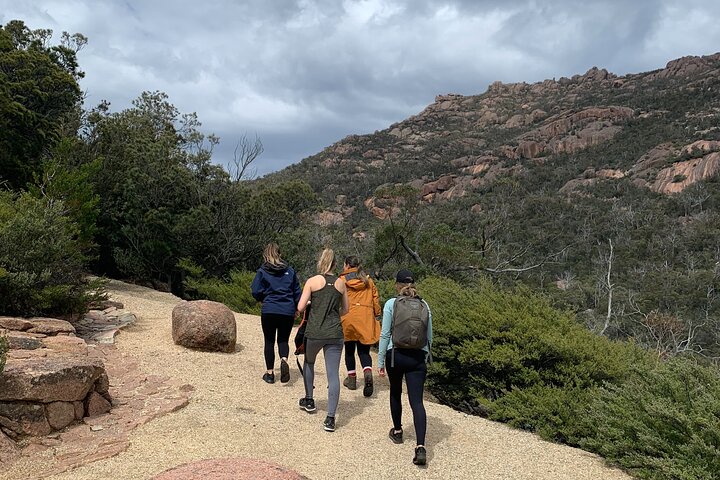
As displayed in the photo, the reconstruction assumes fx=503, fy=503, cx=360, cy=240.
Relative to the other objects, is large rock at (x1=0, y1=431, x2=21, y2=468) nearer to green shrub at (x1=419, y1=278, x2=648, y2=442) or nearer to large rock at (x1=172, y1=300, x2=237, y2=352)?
large rock at (x1=172, y1=300, x2=237, y2=352)

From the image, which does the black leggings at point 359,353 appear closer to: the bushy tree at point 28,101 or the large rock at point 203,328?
the large rock at point 203,328

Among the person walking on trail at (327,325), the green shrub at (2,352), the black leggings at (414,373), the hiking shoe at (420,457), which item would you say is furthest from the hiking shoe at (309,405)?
the green shrub at (2,352)

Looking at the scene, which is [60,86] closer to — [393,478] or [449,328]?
[449,328]

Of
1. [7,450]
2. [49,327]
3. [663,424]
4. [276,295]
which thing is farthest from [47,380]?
[663,424]

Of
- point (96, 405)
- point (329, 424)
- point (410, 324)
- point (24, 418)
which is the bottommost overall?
point (329, 424)

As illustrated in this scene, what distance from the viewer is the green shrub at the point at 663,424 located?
14.7ft

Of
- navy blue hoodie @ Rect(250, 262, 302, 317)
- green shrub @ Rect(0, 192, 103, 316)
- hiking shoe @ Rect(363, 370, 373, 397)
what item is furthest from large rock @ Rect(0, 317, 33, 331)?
hiking shoe @ Rect(363, 370, 373, 397)

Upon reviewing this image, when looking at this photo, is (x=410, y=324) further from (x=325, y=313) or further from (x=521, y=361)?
(x=521, y=361)

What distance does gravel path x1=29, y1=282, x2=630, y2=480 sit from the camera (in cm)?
432

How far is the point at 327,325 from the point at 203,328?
3.28 meters

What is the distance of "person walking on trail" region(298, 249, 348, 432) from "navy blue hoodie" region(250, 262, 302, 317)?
97cm

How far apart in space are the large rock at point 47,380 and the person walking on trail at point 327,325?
2148mm

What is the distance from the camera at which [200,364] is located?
706 centimetres

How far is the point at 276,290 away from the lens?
6.29 meters
